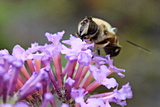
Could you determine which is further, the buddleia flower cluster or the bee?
the bee

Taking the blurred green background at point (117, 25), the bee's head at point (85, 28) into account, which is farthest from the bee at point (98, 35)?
the blurred green background at point (117, 25)

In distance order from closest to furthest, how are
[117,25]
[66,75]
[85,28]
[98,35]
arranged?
1. [66,75]
2. [85,28]
3. [98,35]
4. [117,25]

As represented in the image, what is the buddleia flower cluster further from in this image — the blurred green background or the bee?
the blurred green background

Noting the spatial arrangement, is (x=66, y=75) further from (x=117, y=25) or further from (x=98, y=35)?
(x=117, y=25)

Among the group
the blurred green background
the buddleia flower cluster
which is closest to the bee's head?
the buddleia flower cluster

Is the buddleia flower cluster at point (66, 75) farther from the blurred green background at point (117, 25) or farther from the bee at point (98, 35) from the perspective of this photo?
the blurred green background at point (117, 25)

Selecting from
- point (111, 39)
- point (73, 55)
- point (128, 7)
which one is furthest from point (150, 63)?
point (73, 55)

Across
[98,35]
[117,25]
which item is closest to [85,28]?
[98,35]
